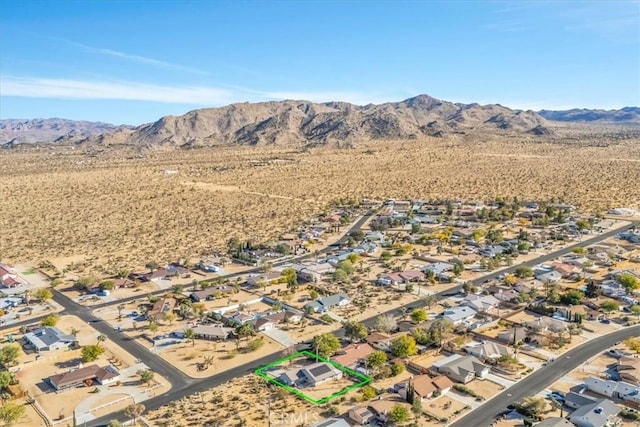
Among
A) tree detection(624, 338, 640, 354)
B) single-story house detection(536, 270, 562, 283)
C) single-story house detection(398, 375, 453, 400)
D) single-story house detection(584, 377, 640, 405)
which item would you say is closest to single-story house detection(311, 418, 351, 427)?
single-story house detection(398, 375, 453, 400)

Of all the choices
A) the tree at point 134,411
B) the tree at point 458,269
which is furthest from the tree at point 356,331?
the tree at point 458,269

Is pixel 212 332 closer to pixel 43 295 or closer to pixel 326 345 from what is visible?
pixel 326 345

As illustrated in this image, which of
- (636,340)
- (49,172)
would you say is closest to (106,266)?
(636,340)

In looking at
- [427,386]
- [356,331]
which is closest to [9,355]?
[356,331]

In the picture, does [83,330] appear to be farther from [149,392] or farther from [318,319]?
[318,319]

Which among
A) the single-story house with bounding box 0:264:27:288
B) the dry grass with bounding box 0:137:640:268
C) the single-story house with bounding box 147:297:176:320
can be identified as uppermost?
the dry grass with bounding box 0:137:640:268

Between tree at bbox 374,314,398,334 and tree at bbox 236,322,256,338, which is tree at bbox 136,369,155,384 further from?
tree at bbox 374,314,398,334
